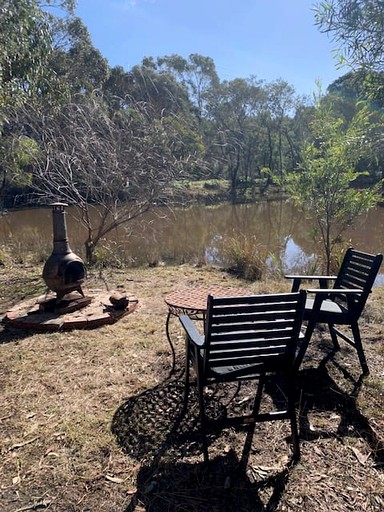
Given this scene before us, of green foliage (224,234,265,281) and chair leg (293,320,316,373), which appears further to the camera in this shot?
green foliage (224,234,265,281)

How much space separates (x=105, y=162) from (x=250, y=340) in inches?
209

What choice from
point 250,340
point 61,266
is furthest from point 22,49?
point 250,340

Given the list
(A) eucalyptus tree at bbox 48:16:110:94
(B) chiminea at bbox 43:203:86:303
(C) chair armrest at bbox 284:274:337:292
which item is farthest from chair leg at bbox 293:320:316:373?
(A) eucalyptus tree at bbox 48:16:110:94

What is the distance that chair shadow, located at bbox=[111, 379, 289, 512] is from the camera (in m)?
1.60

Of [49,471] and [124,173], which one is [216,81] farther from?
[49,471]

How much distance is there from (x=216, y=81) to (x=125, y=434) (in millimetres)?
32500

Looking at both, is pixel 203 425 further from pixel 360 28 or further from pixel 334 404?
pixel 360 28

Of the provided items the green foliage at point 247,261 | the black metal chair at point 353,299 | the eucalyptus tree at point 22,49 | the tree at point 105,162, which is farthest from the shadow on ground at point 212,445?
the tree at point 105,162

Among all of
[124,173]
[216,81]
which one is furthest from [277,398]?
[216,81]

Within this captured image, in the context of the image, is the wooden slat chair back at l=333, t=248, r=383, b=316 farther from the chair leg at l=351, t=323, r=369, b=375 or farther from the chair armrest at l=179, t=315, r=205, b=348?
the chair armrest at l=179, t=315, r=205, b=348

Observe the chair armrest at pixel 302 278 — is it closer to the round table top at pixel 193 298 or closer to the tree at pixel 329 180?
the round table top at pixel 193 298

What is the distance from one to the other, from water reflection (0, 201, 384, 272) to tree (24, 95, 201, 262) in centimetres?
73

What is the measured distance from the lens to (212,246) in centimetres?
901

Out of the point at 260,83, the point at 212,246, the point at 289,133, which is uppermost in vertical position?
the point at 260,83
